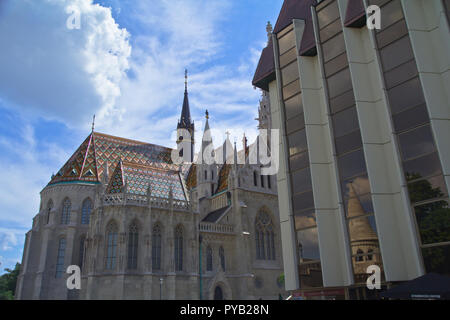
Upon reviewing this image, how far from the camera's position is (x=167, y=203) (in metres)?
34.3

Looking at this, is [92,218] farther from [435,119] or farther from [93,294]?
[435,119]

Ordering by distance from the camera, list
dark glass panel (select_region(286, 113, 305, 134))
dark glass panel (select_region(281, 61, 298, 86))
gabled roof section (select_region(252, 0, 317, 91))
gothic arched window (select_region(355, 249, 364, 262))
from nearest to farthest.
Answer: gothic arched window (select_region(355, 249, 364, 262))
dark glass panel (select_region(286, 113, 305, 134))
gabled roof section (select_region(252, 0, 317, 91))
dark glass panel (select_region(281, 61, 298, 86))

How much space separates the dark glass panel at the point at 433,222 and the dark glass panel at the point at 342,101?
6129mm

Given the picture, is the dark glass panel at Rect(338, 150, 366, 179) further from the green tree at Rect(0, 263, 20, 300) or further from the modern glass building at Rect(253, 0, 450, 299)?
the green tree at Rect(0, 263, 20, 300)

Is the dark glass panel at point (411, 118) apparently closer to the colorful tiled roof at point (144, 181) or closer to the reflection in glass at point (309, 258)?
the reflection in glass at point (309, 258)

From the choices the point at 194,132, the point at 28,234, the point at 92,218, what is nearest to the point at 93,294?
the point at 92,218

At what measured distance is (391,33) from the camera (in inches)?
645

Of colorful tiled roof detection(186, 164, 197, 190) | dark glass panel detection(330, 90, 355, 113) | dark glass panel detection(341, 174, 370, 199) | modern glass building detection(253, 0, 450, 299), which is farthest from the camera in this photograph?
colorful tiled roof detection(186, 164, 197, 190)

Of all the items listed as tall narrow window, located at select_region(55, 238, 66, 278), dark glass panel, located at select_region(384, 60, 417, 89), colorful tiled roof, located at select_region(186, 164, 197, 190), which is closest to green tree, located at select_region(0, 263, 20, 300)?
tall narrow window, located at select_region(55, 238, 66, 278)

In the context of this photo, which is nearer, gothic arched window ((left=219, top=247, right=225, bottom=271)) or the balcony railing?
the balcony railing

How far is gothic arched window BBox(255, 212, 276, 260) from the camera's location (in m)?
38.3

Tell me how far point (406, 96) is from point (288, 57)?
A: 27.4ft

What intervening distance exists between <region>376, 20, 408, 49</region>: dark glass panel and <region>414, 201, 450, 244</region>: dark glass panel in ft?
25.1

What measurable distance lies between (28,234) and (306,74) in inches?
1501
